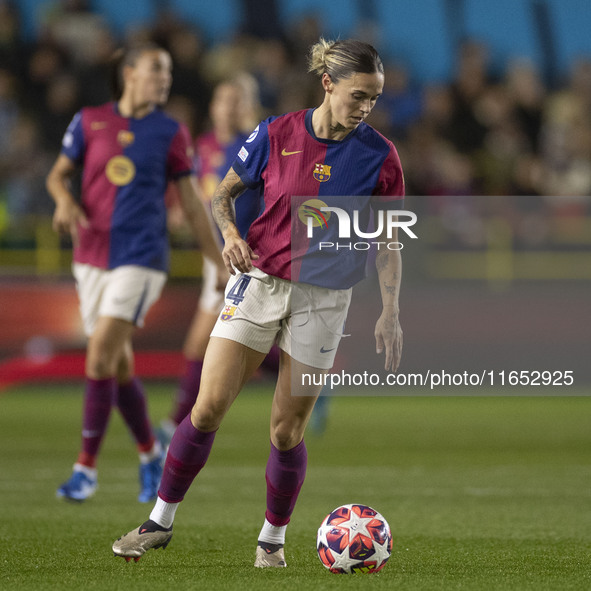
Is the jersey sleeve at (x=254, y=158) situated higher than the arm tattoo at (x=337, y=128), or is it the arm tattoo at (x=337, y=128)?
the arm tattoo at (x=337, y=128)

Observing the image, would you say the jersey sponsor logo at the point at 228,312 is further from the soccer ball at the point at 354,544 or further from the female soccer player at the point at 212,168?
the female soccer player at the point at 212,168

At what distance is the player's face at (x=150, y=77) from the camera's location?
667cm

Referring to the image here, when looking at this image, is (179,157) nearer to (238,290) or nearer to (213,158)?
(213,158)

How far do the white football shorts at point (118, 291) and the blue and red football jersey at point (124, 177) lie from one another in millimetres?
51

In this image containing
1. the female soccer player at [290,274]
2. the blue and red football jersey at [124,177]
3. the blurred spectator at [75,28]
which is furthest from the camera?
the blurred spectator at [75,28]

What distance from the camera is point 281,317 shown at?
449cm

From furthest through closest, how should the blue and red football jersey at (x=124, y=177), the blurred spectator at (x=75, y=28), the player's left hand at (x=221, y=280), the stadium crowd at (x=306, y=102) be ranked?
the blurred spectator at (x=75, y=28) → the stadium crowd at (x=306, y=102) → the blue and red football jersey at (x=124, y=177) → the player's left hand at (x=221, y=280)

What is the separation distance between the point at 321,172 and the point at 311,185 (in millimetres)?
66

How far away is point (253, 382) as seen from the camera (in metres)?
13.1

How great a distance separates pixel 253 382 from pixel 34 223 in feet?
9.68

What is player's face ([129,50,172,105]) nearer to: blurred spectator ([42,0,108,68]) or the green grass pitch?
the green grass pitch

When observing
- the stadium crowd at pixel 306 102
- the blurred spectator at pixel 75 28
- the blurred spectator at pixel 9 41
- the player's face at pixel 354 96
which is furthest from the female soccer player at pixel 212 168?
the blurred spectator at pixel 9 41

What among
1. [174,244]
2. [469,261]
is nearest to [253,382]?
[174,244]

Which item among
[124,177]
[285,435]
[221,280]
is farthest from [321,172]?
Result: [124,177]
